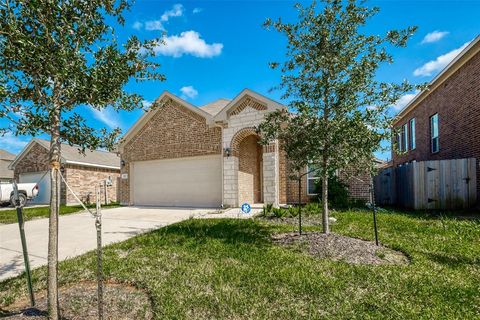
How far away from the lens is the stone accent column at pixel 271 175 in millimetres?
11711

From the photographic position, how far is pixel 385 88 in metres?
5.55

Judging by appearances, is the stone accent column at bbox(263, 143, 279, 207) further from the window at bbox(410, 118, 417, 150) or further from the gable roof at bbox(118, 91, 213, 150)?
the window at bbox(410, 118, 417, 150)

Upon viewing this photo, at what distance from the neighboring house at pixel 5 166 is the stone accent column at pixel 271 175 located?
84.7 ft

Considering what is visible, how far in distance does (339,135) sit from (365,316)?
320 cm

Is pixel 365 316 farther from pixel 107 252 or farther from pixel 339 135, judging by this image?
pixel 107 252

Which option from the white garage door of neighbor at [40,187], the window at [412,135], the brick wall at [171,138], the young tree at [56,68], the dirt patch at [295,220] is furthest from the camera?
the white garage door of neighbor at [40,187]

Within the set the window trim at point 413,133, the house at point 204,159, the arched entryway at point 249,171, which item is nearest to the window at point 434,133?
the window trim at point 413,133

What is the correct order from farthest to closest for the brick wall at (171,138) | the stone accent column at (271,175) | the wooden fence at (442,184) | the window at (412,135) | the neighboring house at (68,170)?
1. the neighboring house at (68,170)
2. the window at (412,135)
3. the brick wall at (171,138)
4. the stone accent column at (271,175)
5. the wooden fence at (442,184)

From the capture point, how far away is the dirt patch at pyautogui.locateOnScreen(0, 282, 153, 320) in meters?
3.15

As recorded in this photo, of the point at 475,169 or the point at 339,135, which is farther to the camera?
the point at 475,169

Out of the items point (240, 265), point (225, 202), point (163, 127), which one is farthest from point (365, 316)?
point (163, 127)

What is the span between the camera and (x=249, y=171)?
13.8m

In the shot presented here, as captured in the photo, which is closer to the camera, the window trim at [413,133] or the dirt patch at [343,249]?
the dirt patch at [343,249]

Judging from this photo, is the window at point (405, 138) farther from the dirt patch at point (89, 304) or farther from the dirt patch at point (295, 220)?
the dirt patch at point (89, 304)
